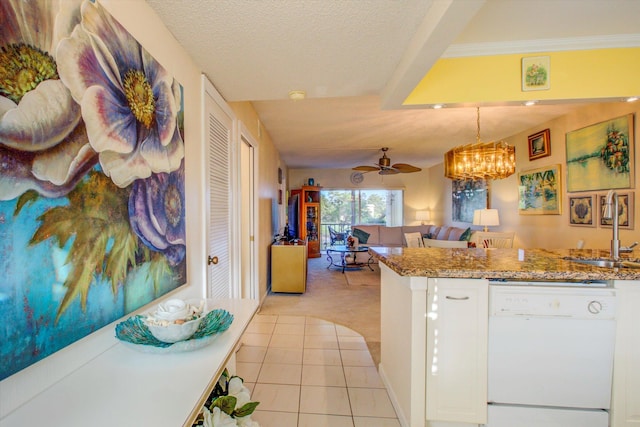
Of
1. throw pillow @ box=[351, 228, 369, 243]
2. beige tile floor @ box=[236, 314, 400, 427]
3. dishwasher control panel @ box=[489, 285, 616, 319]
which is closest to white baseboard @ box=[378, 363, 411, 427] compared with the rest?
beige tile floor @ box=[236, 314, 400, 427]

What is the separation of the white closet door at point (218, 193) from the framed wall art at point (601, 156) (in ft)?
11.6

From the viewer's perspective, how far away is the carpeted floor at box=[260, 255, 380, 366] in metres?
2.93

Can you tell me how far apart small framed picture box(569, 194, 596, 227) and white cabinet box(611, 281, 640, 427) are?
203 centimetres

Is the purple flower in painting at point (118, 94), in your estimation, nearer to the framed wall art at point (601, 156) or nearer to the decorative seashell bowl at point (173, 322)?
the decorative seashell bowl at point (173, 322)

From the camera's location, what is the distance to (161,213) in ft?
3.79

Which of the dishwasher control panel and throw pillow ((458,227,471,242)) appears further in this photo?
throw pillow ((458,227,471,242))

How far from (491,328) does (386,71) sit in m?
1.57

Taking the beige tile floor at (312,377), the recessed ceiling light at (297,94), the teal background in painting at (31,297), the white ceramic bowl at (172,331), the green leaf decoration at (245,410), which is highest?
the recessed ceiling light at (297,94)

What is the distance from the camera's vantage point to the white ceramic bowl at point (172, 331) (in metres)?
0.78

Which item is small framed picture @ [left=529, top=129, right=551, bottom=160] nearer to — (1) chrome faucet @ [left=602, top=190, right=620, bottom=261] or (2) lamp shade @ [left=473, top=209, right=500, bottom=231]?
(2) lamp shade @ [left=473, top=209, right=500, bottom=231]

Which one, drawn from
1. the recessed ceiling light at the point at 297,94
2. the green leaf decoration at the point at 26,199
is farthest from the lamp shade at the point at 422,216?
the green leaf decoration at the point at 26,199

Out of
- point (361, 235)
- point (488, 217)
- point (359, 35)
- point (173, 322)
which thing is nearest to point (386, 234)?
point (361, 235)

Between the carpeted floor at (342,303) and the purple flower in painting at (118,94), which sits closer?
the purple flower in painting at (118,94)

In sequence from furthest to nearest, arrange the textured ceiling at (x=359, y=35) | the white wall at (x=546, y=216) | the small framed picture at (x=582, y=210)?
1. the small framed picture at (x=582, y=210)
2. the white wall at (x=546, y=216)
3. the textured ceiling at (x=359, y=35)
